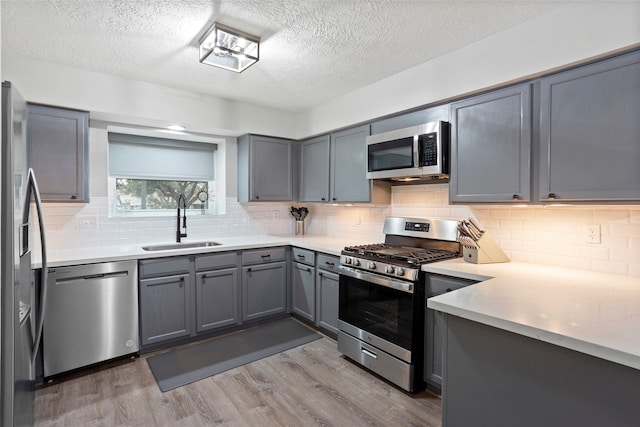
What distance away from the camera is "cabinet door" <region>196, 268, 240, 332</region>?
3156 mm

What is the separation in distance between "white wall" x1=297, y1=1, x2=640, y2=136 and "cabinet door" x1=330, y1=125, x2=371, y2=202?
7.7 inches

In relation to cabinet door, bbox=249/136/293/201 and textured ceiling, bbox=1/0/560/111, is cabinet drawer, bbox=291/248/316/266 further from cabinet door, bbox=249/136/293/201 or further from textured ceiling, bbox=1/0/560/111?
textured ceiling, bbox=1/0/560/111

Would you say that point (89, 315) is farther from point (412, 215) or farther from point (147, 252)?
point (412, 215)

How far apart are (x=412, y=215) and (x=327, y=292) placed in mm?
1105

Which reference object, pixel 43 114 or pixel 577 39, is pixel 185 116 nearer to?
pixel 43 114

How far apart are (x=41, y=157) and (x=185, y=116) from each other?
4.10 feet

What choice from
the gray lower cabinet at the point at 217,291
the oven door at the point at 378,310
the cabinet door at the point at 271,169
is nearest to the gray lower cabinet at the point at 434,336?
the oven door at the point at 378,310

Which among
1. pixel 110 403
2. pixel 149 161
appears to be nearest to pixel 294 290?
pixel 110 403

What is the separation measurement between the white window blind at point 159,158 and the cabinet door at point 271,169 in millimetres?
607

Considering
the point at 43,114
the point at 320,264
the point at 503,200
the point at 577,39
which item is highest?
the point at 577,39

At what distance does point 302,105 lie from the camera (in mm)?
3934

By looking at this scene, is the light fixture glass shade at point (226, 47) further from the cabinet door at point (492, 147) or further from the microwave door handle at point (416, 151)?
the cabinet door at point (492, 147)

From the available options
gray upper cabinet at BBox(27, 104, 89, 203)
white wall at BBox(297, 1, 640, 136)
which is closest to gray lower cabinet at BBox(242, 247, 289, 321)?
gray upper cabinet at BBox(27, 104, 89, 203)

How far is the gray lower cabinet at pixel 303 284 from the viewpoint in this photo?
3389 mm
